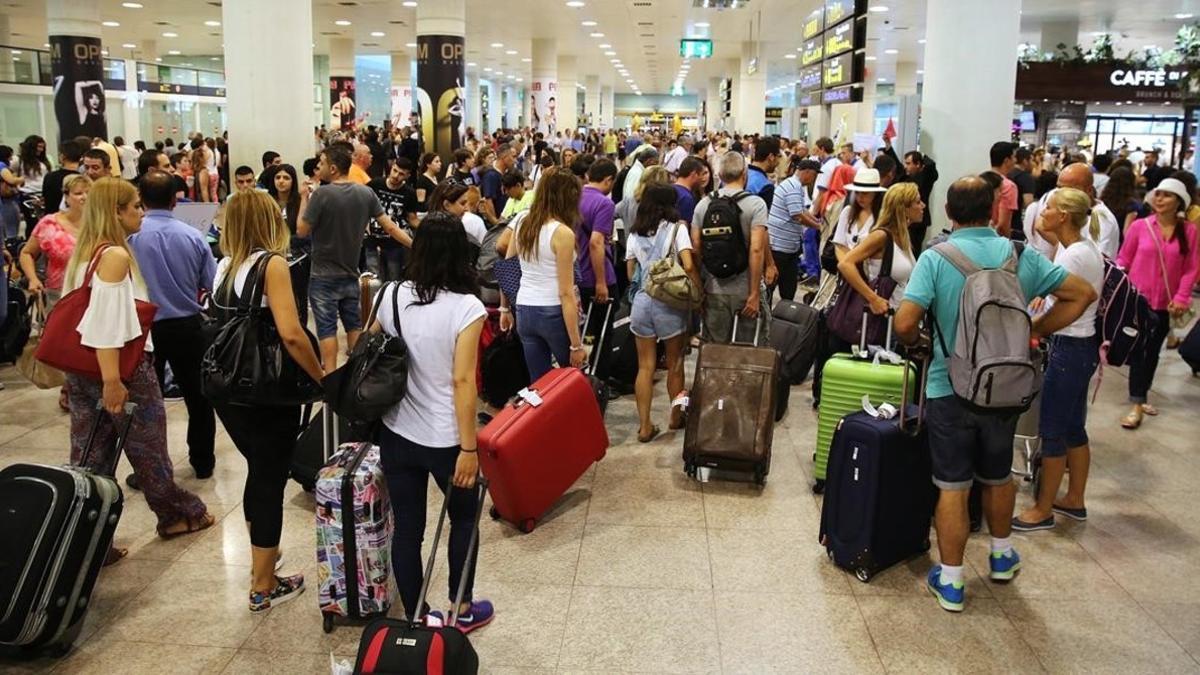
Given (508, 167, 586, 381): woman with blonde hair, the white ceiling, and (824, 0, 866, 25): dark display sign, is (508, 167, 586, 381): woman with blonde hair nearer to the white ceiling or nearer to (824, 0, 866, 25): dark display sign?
(824, 0, 866, 25): dark display sign

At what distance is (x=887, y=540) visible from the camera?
14.0 ft

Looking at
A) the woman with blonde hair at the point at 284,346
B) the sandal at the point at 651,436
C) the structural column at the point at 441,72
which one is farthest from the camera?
the structural column at the point at 441,72

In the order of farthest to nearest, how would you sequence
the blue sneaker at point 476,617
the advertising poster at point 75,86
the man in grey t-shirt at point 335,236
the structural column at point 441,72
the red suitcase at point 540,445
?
the advertising poster at point 75,86 < the structural column at point 441,72 < the man in grey t-shirt at point 335,236 < the red suitcase at point 540,445 < the blue sneaker at point 476,617

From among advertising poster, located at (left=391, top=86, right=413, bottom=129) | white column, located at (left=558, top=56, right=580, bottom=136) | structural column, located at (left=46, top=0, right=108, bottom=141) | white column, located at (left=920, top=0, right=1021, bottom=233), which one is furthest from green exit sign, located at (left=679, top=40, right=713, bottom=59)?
white column, located at (left=920, top=0, right=1021, bottom=233)

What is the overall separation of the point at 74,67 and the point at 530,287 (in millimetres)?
15416

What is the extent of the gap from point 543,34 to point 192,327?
2359 cm

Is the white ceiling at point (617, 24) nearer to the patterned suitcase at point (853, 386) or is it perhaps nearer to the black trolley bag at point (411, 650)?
the patterned suitcase at point (853, 386)

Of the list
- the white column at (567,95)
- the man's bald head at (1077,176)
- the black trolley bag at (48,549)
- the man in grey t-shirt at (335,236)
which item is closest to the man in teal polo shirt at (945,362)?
the man's bald head at (1077,176)

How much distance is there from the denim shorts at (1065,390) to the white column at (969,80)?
469 centimetres

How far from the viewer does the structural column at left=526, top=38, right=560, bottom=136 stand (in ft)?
89.1

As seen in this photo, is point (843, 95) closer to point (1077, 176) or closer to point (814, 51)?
point (814, 51)

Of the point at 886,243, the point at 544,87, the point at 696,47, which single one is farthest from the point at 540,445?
the point at 544,87

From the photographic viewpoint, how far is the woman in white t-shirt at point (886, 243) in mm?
5141

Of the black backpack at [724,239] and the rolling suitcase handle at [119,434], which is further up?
the black backpack at [724,239]
